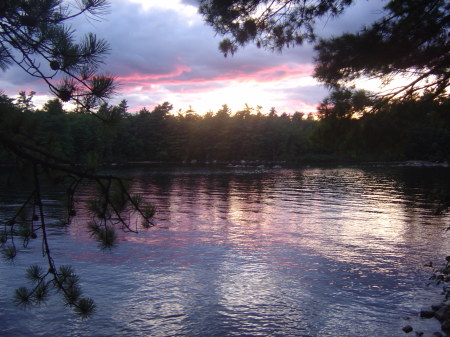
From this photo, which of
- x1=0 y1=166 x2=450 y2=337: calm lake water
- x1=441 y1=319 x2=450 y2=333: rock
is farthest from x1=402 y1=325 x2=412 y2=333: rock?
x1=441 y1=319 x2=450 y2=333: rock

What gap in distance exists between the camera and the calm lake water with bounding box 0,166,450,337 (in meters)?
7.64

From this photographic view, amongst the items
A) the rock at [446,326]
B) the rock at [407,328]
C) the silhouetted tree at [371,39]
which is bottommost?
the rock at [407,328]

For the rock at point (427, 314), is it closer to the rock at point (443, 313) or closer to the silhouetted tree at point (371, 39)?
the rock at point (443, 313)

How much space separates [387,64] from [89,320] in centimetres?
837

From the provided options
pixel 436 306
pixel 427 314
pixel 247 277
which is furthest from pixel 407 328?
pixel 247 277

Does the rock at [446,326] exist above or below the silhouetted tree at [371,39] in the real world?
below

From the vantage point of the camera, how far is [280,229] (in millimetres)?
16500

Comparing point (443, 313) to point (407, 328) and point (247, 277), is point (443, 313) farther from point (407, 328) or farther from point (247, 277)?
point (247, 277)

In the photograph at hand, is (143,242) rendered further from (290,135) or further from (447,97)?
(290,135)

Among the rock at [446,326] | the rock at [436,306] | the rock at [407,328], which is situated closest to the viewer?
the rock at [446,326]

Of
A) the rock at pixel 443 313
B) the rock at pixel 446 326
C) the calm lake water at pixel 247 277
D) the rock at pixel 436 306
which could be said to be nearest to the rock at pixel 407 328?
the calm lake water at pixel 247 277

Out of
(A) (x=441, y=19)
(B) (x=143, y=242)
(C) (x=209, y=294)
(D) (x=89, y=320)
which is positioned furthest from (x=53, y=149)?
(B) (x=143, y=242)

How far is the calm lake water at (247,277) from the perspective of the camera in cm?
764

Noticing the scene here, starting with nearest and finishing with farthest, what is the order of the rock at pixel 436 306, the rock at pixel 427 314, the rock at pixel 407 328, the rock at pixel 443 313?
the rock at pixel 407 328
the rock at pixel 443 313
the rock at pixel 427 314
the rock at pixel 436 306
